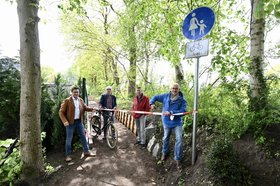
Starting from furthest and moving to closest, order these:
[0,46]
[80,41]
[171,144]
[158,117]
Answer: [80,41]
[0,46]
[158,117]
[171,144]

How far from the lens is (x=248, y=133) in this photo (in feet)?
13.6

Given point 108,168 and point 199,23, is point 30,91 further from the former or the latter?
point 199,23

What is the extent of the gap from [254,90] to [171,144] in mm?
2571

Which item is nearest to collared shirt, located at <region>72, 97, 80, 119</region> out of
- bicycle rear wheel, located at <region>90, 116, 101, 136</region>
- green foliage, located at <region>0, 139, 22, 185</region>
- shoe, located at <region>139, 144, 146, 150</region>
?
green foliage, located at <region>0, 139, 22, 185</region>

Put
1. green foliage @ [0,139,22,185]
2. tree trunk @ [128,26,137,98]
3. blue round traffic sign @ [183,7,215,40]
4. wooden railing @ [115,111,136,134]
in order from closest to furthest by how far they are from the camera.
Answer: blue round traffic sign @ [183,7,215,40], green foliage @ [0,139,22,185], wooden railing @ [115,111,136,134], tree trunk @ [128,26,137,98]

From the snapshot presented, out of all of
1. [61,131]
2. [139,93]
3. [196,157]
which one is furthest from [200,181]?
[61,131]

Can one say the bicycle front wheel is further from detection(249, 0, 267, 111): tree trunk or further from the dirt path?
detection(249, 0, 267, 111): tree trunk

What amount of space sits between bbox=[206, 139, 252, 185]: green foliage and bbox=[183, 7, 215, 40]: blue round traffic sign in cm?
204

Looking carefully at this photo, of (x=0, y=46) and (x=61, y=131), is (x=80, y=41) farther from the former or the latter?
(x=61, y=131)

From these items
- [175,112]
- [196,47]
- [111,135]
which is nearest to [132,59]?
[111,135]

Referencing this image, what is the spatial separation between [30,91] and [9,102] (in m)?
3.88

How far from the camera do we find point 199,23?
4.29m

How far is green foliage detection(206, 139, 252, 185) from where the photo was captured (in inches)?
143

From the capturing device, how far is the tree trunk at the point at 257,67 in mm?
4098
